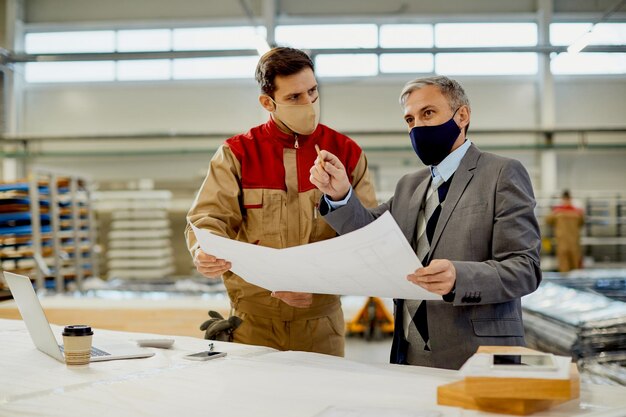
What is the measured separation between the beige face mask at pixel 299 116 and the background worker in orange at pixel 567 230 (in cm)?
980

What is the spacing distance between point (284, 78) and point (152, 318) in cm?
434

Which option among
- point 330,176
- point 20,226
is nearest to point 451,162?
point 330,176

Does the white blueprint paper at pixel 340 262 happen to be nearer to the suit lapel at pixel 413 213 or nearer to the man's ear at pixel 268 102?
the suit lapel at pixel 413 213

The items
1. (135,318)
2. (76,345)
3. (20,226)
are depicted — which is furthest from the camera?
(20,226)

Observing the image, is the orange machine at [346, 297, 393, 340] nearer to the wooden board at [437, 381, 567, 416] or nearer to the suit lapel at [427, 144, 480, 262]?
the suit lapel at [427, 144, 480, 262]

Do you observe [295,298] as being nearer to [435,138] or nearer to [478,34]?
[435,138]

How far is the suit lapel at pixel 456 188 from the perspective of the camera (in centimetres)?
195

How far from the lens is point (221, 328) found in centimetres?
221

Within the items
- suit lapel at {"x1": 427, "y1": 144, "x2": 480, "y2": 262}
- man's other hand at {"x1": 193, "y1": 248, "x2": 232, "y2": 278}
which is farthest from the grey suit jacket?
man's other hand at {"x1": 193, "y1": 248, "x2": 232, "y2": 278}

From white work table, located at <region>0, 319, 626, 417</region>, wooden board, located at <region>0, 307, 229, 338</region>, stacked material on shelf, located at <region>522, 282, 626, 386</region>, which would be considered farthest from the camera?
wooden board, located at <region>0, 307, 229, 338</region>

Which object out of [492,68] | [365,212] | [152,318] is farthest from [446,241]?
[492,68]

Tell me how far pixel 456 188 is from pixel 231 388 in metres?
0.90

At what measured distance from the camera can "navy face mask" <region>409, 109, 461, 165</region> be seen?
198 centimetres

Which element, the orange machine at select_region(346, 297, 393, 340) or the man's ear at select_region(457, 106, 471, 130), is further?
the orange machine at select_region(346, 297, 393, 340)
